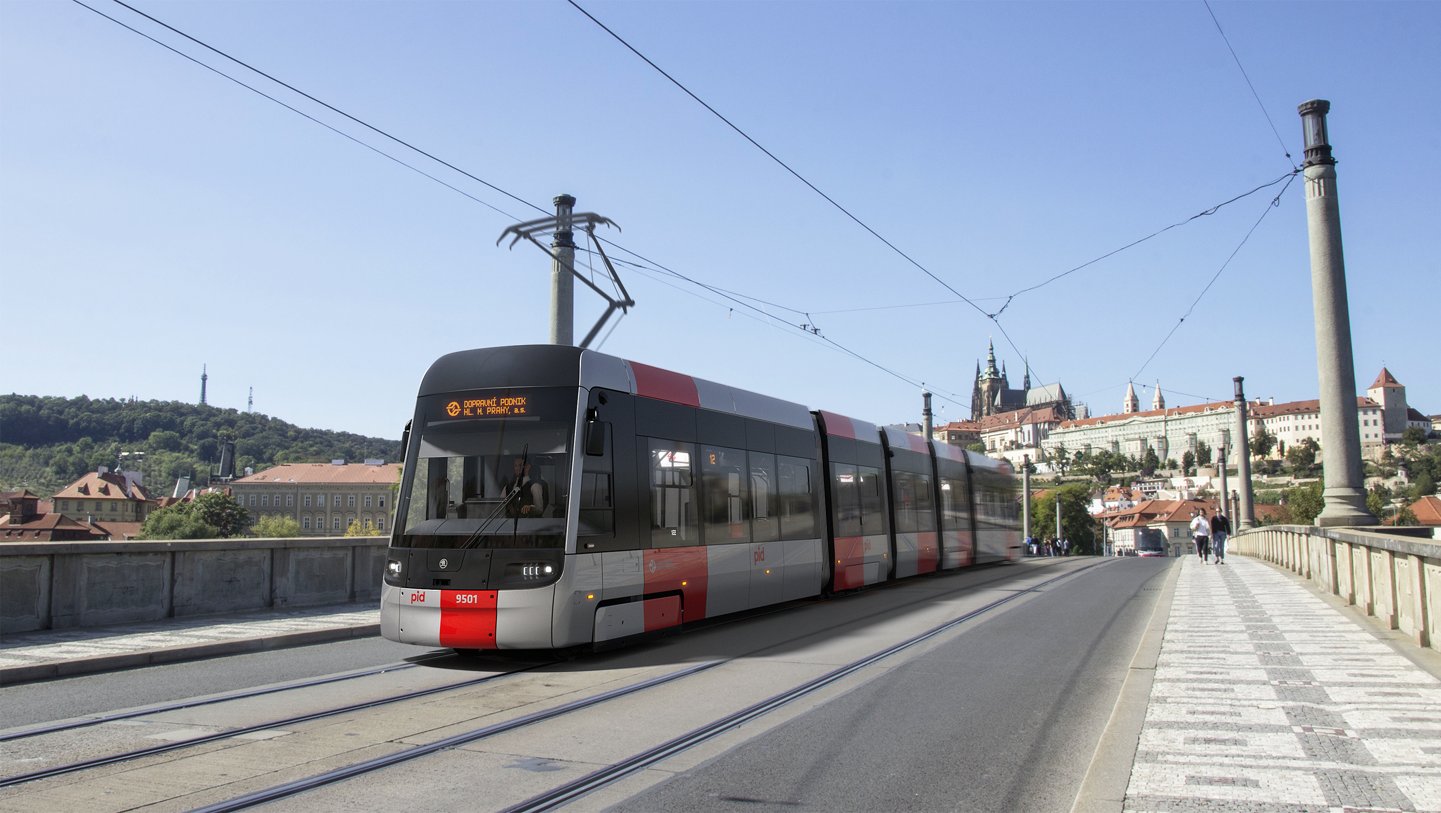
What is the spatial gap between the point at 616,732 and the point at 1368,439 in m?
206

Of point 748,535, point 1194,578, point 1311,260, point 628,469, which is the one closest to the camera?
point 628,469

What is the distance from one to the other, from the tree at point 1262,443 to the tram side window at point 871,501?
18758 centimetres

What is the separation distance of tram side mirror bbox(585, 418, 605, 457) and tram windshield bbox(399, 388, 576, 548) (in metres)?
0.19

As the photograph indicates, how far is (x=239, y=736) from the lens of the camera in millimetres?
6742

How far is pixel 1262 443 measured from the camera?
183875 mm

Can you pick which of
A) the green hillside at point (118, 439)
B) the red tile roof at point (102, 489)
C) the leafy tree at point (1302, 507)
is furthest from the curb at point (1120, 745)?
the leafy tree at point (1302, 507)

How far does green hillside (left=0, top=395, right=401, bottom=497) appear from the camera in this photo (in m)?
48.1

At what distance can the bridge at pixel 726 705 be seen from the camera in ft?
17.6

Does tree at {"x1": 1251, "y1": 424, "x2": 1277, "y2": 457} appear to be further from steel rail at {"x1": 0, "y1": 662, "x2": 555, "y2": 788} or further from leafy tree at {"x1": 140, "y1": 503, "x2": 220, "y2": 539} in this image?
steel rail at {"x1": 0, "y1": 662, "x2": 555, "y2": 788}

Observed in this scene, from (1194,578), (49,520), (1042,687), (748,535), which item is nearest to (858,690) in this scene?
(1042,687)

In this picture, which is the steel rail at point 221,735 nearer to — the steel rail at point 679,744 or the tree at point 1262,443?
the steel rail at point 679,744

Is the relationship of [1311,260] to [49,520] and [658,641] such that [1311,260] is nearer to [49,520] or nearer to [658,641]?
[658,641]

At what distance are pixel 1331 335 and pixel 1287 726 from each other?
39.6ft

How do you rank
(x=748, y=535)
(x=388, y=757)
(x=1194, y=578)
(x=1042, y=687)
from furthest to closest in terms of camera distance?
1. (x=1194, y=578)
2. (x=748, y=535)
3. (x=1042, y=687)
4. (x=388, y=757)
